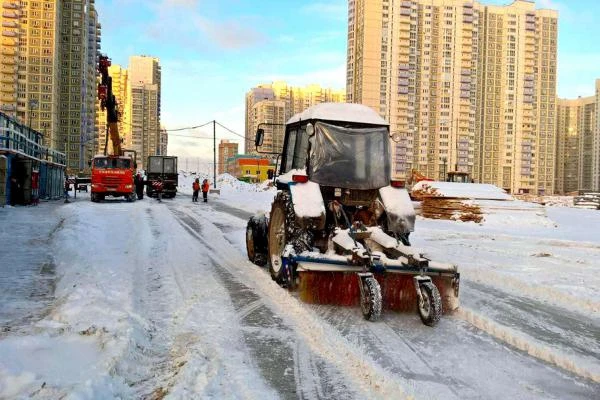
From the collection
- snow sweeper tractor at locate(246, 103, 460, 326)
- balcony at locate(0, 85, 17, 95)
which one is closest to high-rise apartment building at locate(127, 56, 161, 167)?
balcony at locate(0, 85, 17, 95)

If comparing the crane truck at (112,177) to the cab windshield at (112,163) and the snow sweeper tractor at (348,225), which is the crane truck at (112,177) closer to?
the cab windshield at (112,163)

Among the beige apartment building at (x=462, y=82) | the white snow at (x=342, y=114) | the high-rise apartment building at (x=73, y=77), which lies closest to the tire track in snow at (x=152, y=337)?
the white snow at (x=342, y=114)

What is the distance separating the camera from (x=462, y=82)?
91562 millimetres

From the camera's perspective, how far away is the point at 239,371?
150 inches

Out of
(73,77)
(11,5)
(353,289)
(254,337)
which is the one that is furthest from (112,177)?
(11,5)

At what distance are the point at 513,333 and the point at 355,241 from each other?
201 cm

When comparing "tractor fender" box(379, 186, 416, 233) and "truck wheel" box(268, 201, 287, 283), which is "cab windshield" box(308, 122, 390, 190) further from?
"truck wheel" box(268, 201, 287, 283)

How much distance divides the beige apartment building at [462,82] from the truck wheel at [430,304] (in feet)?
253

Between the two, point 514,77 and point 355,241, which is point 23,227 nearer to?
point 355,241

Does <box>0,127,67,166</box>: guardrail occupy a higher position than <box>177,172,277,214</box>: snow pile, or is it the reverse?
<box>0,127,67,166</box>: guardrail

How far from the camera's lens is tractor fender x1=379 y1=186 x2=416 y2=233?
652cm

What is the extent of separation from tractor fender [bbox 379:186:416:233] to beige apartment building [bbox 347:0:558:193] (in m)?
75.6

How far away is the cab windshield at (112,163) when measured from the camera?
85.5ft

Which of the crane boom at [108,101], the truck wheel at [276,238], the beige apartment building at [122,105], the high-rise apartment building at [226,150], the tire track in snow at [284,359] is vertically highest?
the beige apartment building at [122,105]
